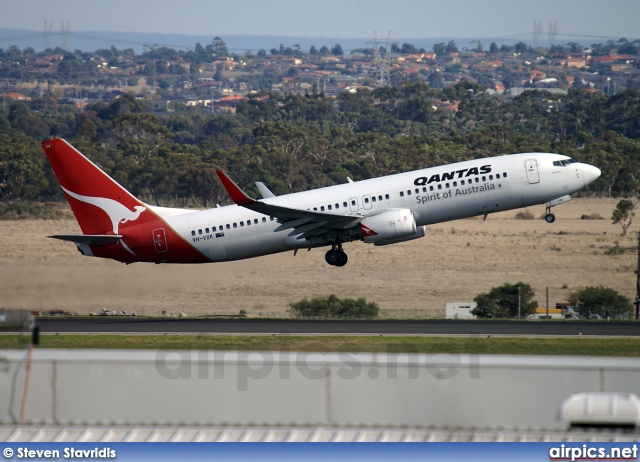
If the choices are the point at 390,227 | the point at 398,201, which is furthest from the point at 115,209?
the point at 398,201

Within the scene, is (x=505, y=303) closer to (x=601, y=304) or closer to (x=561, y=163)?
(x=601, y=304)

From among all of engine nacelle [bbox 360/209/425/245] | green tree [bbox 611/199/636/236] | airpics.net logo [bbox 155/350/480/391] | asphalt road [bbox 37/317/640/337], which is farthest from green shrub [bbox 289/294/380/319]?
green tree [bbox 611/199/636/236]

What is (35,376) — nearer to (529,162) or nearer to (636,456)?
(636,456)

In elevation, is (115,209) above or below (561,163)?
below

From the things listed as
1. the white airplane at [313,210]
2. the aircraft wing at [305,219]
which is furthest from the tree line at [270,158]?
the aircraft wing at [305,219]

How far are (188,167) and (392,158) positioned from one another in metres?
26.1

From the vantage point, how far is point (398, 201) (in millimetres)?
40875

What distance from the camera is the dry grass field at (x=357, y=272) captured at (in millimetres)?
42188

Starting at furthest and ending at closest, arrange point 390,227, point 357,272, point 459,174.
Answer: point 357,272, point 459,174, point 390,227

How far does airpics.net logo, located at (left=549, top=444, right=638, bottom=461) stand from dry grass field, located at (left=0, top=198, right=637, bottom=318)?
29396 millimetres

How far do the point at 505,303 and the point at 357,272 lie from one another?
24.7 metres

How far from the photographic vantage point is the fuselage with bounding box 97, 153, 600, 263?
4034cm

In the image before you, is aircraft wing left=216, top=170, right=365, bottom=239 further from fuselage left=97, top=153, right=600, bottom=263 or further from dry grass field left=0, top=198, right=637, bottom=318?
dry grass field left=0, top=198, right=637, bottom=318

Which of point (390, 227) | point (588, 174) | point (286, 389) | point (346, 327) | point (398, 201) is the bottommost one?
point (346, 327)
